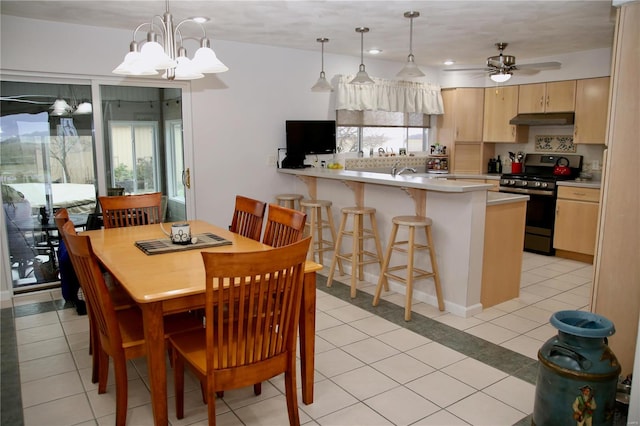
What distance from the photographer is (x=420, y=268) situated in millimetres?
4051

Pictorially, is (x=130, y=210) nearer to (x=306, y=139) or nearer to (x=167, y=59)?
(x=167, y=59)

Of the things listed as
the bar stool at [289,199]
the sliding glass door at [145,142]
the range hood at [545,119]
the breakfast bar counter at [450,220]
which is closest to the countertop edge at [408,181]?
the breakfast bar counter at [450,220]

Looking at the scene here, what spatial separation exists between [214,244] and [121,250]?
519 mm

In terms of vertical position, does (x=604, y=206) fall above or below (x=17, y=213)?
above

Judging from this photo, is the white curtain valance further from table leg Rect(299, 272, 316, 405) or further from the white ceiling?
table leg Rect(299, 272, 316, 405)

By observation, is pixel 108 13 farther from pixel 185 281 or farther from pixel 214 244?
pixel 185 281

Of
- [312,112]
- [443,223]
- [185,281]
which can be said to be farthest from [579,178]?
[185,281]

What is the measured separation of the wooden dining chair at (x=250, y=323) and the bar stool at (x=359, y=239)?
201 cm

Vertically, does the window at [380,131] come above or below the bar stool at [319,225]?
above

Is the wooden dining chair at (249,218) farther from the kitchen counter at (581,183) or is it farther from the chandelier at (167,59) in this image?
the kitchen counter at (581,183)

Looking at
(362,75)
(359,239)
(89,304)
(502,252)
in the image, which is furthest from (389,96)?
(89,304)

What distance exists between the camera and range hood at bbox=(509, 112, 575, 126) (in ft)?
18.7

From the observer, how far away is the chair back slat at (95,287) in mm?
2055

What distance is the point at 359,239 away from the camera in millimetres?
4383
